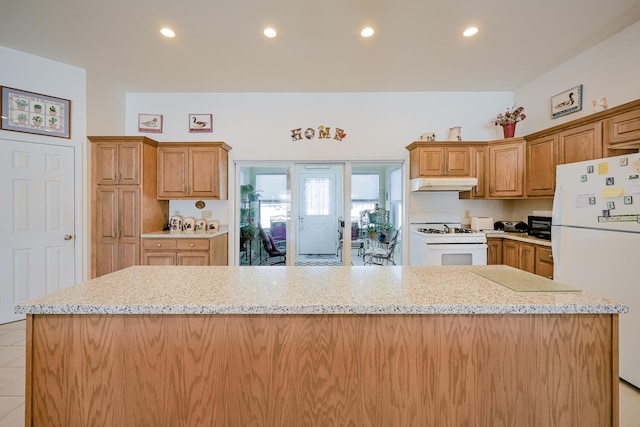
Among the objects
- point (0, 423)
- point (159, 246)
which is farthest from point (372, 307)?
point (159, 246)

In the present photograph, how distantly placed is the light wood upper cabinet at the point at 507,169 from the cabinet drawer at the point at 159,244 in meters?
4.22

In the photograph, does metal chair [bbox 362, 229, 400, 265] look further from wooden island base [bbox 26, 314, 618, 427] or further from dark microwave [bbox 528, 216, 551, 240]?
wooden island base [bbox 26, 314, 618, 427]

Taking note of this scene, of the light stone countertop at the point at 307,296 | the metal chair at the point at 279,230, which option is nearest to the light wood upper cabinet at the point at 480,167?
the light stone countertop at the point at 307,296

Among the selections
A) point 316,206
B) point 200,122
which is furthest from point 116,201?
point 316,206

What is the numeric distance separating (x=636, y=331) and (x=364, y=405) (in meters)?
2.16

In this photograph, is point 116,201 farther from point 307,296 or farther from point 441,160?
point 441,160

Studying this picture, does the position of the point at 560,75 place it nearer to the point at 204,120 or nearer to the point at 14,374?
the point at 204,120

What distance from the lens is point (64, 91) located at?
321cm

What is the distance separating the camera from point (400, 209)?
13.4 feet

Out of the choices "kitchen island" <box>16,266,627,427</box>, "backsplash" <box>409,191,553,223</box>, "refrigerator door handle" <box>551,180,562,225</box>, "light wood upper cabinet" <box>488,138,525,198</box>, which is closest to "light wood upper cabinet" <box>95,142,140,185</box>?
"kitchen island" <box>16,266,627,427</box>

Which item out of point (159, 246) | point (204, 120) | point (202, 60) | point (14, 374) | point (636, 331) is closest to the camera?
point (636, 331)

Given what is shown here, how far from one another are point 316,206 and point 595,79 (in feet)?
11.6

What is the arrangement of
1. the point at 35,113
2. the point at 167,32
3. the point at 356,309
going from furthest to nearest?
the point at 35,113 < the point at 167,32 < the point at 356,309

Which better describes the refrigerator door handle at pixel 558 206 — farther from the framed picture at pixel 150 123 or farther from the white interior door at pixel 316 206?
the framed picture at pixel 150 123
